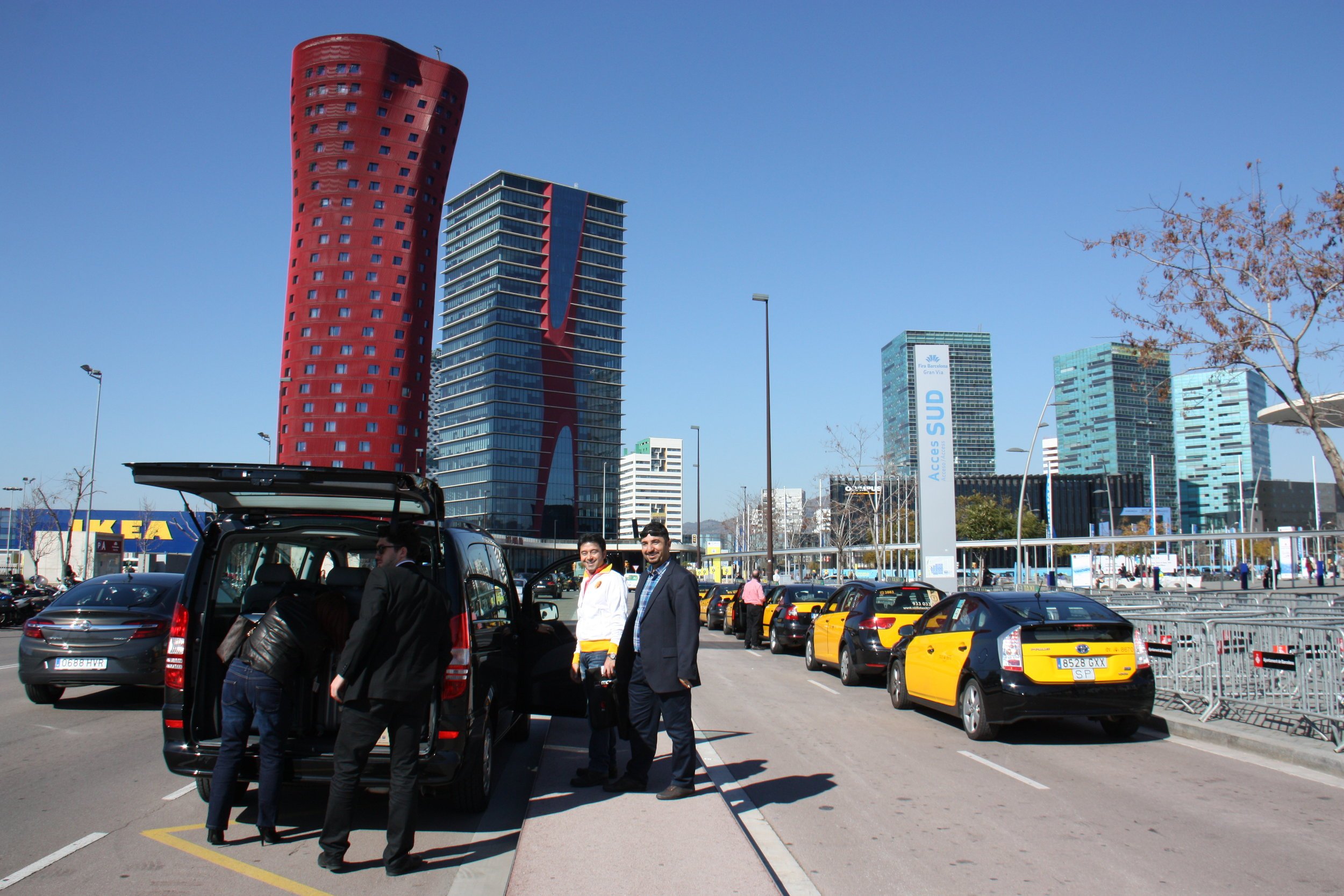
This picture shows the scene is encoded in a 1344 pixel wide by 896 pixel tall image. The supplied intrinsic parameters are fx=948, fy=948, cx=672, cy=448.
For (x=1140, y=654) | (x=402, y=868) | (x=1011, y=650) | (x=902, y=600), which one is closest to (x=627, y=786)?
(x=402, y=868)

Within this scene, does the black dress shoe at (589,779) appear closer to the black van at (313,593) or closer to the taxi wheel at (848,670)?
the black van at (313,593)

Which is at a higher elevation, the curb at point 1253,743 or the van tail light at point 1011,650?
the van tail light at point 1011,650

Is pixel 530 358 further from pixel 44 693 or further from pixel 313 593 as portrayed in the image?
pixel 313 593

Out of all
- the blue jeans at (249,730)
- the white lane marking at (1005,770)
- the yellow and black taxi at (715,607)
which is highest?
the blue jeans at (249,730)

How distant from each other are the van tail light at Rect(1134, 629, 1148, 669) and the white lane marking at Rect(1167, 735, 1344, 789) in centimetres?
97

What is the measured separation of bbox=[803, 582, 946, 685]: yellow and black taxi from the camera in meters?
14.6

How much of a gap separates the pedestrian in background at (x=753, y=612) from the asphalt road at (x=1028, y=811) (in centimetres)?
1245

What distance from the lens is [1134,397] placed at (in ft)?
623

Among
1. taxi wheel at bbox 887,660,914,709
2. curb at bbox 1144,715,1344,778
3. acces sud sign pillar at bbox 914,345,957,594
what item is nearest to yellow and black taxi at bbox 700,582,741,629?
acces sud sign pillar at bbox 914,345,957,594

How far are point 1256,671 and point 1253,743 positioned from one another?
1046 mm

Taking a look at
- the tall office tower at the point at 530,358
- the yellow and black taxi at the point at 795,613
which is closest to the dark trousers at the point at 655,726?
the yellow and black taxi at the point at 795,613

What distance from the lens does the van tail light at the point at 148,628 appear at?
11.0 metres

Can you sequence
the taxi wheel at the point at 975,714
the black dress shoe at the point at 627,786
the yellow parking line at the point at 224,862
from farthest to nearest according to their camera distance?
1. the taxi wheel at the point at 975,714
2. the black dress shoe at the point at 627,786
3. the yellow parking line at the point at 224,862

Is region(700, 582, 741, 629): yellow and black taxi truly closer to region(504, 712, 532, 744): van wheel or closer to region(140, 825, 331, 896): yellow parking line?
region(504, 712, 532, 744): van wheel
